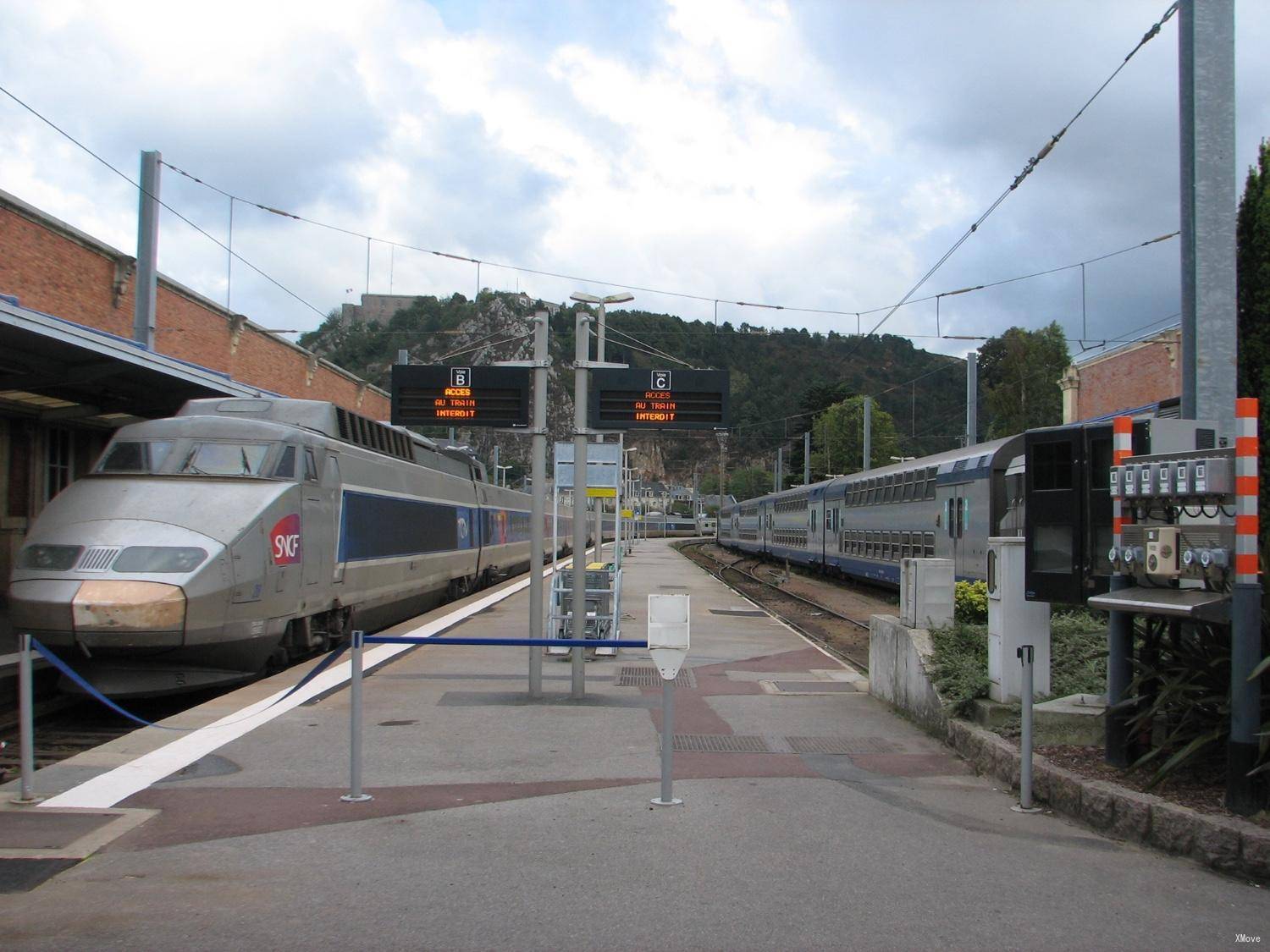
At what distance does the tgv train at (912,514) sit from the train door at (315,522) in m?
9.16

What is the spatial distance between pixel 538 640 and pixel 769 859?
9.23ft

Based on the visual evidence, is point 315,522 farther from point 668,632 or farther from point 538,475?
point 668,632

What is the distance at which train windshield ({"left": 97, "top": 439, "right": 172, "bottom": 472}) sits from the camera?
11.2 m

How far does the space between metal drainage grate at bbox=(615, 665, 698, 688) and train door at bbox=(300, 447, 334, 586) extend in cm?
368

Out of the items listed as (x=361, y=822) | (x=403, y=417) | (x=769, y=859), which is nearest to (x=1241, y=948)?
(x=769, y=859)

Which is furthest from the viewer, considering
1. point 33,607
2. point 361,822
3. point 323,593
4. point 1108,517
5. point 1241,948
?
point 323,593

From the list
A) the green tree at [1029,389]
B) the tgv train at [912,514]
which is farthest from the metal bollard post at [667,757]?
the green tree at [1029,389]

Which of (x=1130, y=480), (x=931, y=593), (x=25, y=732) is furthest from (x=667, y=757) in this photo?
(x=931, y=593)

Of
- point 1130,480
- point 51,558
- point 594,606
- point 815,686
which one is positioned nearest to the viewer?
point 1130,480

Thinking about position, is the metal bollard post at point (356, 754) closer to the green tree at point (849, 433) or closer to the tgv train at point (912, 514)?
the tgv train at point (912, 514)

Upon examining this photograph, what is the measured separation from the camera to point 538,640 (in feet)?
25.6

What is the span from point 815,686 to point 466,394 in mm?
4857

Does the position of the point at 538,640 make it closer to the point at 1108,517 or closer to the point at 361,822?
the point at 361,822

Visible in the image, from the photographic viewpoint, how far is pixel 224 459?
11445 millimetres
